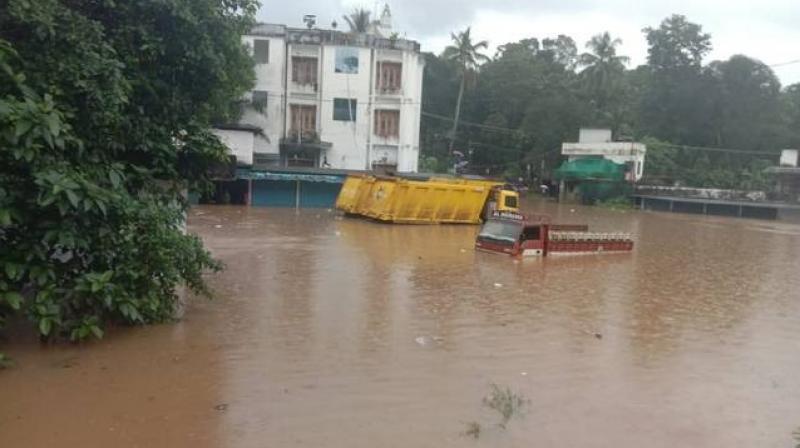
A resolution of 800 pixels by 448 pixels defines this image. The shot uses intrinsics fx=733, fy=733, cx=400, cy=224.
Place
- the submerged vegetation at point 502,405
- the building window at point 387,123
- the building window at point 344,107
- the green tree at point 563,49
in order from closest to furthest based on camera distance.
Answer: the submerged vegetation at point 502,405, the building window at point 344,107, the building window at point 387,123, the green tree at point 563,49

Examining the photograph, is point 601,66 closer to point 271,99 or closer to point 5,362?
point 271,99

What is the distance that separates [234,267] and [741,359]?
10.2 meters

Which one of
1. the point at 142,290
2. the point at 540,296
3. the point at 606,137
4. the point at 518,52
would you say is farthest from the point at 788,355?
the point at 518,52

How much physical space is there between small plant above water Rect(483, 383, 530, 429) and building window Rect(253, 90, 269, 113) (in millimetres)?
35449

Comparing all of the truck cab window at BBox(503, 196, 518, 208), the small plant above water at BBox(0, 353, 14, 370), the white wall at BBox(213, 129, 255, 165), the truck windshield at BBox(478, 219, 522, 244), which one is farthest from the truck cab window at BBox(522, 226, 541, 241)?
the white wall at BBox(213, 129, 255, 165)

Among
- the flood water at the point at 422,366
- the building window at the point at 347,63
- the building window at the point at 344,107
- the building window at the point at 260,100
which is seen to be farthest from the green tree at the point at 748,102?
the flood water at the point at 422,366

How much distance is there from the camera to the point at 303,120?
4197 centimetres

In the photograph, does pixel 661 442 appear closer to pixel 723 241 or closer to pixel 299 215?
pixel 723 241

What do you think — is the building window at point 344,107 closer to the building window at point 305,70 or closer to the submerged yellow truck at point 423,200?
the building window at point 305,70

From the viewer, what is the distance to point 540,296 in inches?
559

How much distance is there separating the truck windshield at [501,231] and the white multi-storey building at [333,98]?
853 inches

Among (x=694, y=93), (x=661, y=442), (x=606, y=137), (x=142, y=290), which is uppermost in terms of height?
(x=694, y=93)

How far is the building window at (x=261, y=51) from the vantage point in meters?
40.8

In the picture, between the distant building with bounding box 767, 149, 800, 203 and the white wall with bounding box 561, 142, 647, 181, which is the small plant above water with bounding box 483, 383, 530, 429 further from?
the distant building with bounding box 767, 149, 800, 203
